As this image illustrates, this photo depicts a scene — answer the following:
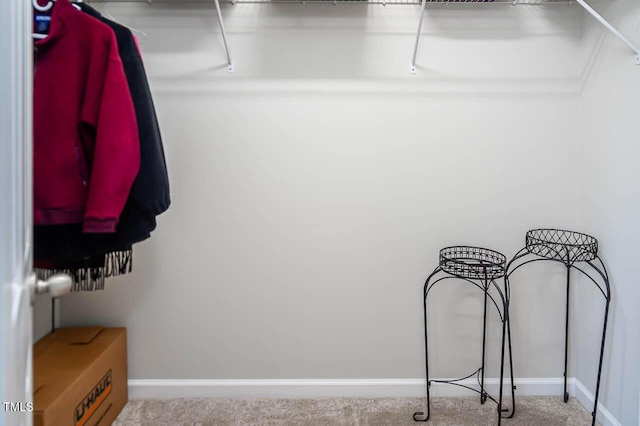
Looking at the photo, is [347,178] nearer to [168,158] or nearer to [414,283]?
[414,283]

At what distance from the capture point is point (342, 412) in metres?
1.87

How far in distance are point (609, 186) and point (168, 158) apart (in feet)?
6.67

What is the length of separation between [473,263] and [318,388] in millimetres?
982

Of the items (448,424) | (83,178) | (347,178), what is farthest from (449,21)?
(448,424)

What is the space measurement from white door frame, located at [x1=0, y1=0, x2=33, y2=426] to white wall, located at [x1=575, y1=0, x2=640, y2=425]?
201 centimetres

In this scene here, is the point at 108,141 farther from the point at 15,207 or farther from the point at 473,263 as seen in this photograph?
the point at 473,263

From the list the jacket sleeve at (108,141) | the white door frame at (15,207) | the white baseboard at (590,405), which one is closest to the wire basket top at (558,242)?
the white baseboard at (590,405)

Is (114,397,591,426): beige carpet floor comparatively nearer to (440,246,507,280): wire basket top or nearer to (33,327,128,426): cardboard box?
(33,327,128,426): cardboard box

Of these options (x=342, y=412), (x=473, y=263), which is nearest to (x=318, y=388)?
(x=342, y=412)

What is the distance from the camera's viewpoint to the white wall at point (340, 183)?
1912 mm

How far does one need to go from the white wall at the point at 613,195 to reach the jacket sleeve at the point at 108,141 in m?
1.89

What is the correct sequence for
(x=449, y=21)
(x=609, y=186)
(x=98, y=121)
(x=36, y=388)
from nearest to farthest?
(x=98, y=121)
(x=36, y=388)
(x=609, y=186)
(x=449, y=21)

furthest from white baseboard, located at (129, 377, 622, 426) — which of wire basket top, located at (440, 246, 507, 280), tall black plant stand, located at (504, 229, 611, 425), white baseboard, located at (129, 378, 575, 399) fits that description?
wire basket top, located at (440, 246, 507, 280)

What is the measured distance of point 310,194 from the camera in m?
1.95
